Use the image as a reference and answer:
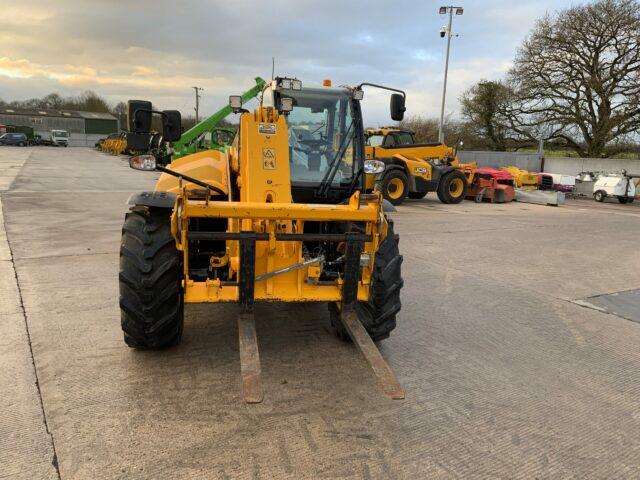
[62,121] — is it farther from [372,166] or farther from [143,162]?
[143,162]

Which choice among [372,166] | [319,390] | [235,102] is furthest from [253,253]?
[372,166]

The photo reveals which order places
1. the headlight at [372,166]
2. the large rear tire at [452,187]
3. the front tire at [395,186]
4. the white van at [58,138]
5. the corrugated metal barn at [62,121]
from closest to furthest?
the headlight at [372,166]
the front tire at [395,186]
the large rear tire at [452,187]
the white van at [58,138]
the corrugated metal barn at [62,121]

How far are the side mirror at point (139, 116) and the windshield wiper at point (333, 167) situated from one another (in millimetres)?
1850

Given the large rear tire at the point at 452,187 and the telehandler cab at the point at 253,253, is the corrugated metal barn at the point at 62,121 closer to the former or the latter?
the large rear tire at the point at 452,187

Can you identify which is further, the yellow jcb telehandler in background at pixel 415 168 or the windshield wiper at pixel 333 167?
the yellow jcb telehandler in background at pixel 415 168

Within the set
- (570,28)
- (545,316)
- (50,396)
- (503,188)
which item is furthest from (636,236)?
(570,28)

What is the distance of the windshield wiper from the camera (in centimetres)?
475

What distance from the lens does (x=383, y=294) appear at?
147 inches

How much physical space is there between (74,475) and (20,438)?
20.4 inches

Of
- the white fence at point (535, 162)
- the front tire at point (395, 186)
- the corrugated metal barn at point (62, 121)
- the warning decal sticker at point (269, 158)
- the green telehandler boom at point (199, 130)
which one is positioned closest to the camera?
the warning decal sticker at point (269, 158)

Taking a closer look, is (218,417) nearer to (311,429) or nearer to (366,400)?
(311,429)

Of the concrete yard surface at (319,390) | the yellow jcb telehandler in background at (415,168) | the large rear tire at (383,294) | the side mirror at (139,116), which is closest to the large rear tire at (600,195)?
the yellow jcb telehandler in background at (415,168)

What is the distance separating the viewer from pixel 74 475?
2426 mm

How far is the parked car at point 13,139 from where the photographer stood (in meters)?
48.5
